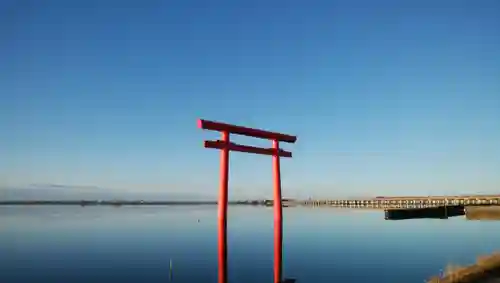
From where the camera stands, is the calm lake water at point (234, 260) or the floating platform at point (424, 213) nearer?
the floating platform at point (424, 213)

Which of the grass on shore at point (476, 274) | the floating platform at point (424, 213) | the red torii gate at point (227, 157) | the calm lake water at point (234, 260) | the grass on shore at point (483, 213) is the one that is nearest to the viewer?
the grass on shore at point (476, 274)

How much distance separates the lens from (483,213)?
27.4 ft

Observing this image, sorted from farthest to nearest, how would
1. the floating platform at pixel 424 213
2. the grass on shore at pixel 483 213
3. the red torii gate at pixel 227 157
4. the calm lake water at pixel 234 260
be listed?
the calm lake water at pixel 234 260
the red torii gate at pixel 227 157
the floating platform at pixel 424 213
the grass on shore at pixel 483 213

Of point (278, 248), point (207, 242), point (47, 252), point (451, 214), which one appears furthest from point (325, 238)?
point (451, 214)

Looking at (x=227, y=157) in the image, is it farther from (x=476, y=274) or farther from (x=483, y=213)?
(x=476, y=274)

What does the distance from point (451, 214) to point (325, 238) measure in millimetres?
44578

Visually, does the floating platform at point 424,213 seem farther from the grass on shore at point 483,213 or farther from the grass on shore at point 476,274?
the grass on shore at point 476,274

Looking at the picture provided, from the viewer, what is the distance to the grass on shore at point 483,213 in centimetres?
816

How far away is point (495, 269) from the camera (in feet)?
28.8

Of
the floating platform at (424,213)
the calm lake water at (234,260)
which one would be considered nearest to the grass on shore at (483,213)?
the floating platform at (424,213)

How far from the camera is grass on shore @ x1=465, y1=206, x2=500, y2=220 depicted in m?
8.16

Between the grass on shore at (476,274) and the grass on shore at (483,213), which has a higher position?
the grass on shore at (483,213)

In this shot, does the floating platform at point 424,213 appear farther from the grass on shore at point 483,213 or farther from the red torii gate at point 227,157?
the red torii gate at point 227,157

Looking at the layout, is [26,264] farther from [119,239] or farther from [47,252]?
[119,239]
